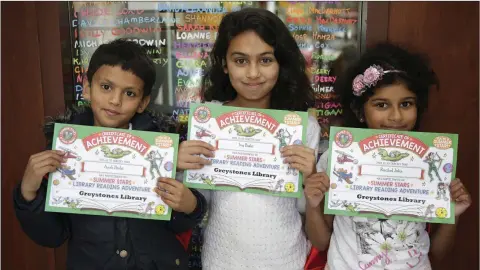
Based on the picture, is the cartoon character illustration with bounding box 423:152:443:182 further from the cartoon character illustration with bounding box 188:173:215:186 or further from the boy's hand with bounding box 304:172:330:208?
the cartoon character illustration with bounding box 188:173:215:186

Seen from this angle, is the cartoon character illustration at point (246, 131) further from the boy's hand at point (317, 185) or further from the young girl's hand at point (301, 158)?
the boy's hand at point (317, 185)

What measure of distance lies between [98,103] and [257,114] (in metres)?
0.63

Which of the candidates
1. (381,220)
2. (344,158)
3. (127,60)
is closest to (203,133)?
(127,60)

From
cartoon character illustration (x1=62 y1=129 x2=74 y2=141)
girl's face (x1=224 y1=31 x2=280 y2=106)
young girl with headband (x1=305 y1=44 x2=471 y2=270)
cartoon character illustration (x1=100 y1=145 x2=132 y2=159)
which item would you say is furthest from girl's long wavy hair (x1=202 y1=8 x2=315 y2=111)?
cartoon character illustration (x1=62 y1=129 x2=74 y2=141)

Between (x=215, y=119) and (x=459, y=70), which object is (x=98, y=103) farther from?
(x=459, y=70)

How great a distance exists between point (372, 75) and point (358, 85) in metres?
0.07

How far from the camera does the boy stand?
5.18 ft

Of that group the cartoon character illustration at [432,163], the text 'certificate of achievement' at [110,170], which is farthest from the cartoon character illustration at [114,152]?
the cartoon character illustration at [432,163]

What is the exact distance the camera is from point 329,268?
1736 mm

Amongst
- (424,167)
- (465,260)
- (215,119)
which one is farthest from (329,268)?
(465,260)

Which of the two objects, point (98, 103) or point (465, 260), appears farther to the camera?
point (465, 260)

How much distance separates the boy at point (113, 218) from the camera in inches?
62.2

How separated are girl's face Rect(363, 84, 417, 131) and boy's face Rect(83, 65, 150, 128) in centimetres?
97

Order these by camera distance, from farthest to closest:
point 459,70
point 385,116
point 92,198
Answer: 1. point 459,70
2. point 385,116
3. point 92,198
